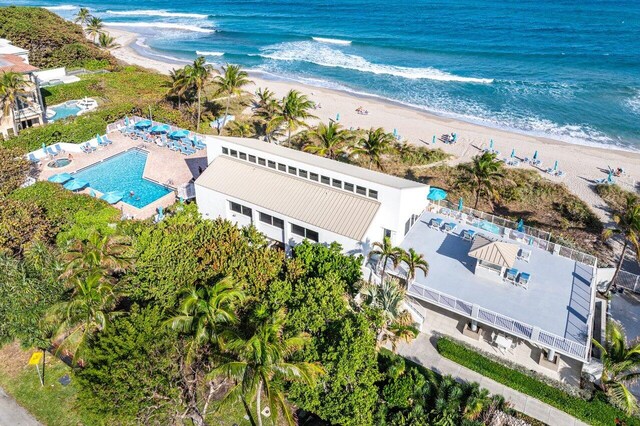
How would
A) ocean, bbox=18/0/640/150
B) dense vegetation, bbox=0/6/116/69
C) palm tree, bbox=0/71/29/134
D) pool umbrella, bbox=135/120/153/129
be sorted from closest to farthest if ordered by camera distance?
1. palm tree, bbox=0/71/29/134
2. pool umbrella, bbox=135/120/153/129
3. ocean, bbox=18/0/640/150
4. dense vegetation, bbox=0/6/116/69

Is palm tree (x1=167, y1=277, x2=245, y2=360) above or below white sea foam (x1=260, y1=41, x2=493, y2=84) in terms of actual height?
above

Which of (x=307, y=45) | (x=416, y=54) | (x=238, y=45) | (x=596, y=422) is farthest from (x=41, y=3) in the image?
(x=596, y=422)

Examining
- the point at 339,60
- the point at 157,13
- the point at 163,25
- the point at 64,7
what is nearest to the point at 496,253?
the point at 339,60

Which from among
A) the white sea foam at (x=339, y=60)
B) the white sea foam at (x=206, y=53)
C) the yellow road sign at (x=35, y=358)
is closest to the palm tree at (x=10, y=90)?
the yellow road sign at (x=35, y=358)

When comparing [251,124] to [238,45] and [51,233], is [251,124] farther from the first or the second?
[238,45]

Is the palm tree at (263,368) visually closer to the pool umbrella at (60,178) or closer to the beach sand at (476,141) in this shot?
the pool umbrella at (60,178)

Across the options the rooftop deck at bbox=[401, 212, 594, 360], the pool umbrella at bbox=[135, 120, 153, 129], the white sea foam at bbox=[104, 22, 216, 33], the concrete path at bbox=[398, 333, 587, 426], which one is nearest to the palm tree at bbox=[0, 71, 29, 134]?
the pool umbrella at bbox=[135, 120, 153, 129]

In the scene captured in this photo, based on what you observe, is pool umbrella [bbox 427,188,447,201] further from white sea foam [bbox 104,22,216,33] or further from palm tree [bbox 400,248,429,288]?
white sea foam [bbox 104,22,216,33]
